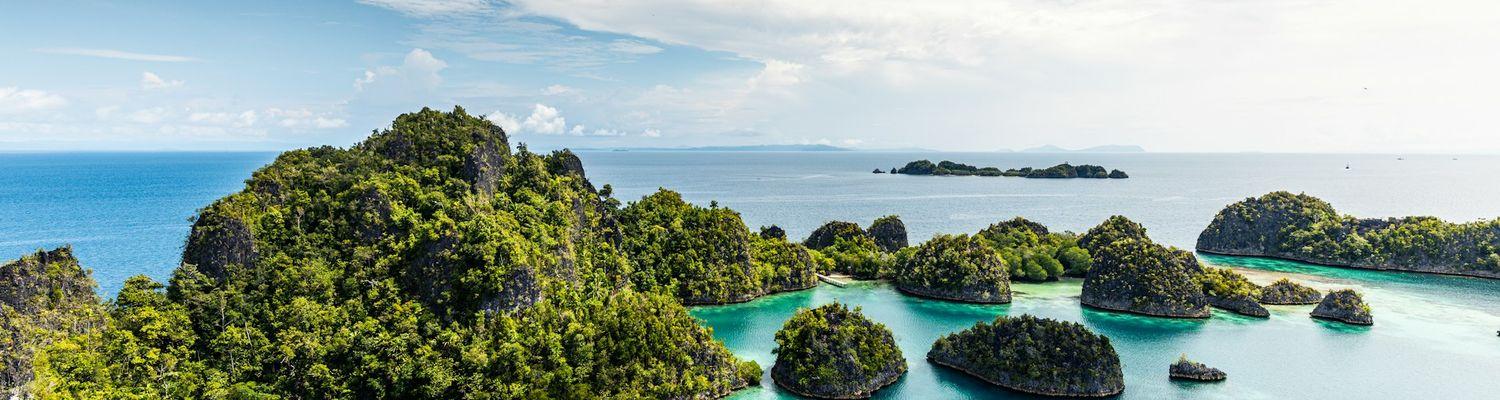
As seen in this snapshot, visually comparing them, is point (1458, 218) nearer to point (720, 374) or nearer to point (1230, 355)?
point (1230, 355)

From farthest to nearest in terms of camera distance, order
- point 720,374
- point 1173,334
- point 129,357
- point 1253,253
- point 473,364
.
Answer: point 1253,253
point 1173,334
point 720,374
point 473,364
point 129,357

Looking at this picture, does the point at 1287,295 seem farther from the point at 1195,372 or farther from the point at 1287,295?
the point at 1195,372

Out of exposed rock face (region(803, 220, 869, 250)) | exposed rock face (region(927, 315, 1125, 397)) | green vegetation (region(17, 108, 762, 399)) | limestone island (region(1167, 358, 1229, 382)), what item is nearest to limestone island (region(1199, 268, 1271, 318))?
limestone island (region(1167, 358, 1229, 382))

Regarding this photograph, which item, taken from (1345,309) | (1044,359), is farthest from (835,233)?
(1345,309)

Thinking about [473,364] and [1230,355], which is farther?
[1230,355]

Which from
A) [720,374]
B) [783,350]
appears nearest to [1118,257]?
[783,350]

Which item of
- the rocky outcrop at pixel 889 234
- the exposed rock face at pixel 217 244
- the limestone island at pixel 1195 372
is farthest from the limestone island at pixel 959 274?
the exposed rock face at pixel 217 244
